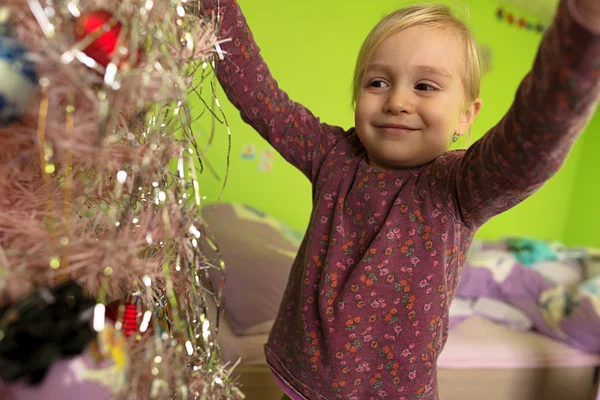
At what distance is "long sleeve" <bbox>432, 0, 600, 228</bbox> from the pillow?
2.28 feet

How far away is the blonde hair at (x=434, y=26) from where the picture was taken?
65 centimetres

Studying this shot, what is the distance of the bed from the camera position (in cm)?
113

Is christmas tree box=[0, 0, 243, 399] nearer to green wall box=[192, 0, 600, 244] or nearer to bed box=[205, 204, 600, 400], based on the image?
bed box=[205, 204, 600, 400]

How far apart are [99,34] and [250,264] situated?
103 centimetres

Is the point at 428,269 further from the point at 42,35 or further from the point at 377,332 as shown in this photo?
the point at 42,35

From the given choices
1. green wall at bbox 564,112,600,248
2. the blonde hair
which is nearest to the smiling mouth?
the blonde hair

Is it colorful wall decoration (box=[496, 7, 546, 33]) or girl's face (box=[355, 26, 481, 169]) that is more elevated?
colorful wall decoration (box=[496, 7, 546, 33])

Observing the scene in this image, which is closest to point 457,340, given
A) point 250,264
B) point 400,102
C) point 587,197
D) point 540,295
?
point 540,295

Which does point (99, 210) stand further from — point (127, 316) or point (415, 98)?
point (415, 98)

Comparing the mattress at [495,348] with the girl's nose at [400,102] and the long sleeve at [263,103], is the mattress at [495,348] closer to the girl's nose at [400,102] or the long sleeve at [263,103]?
the long sleeve at [263,103]

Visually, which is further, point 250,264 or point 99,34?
point 250,264

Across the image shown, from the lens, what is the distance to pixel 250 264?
1.29 meters

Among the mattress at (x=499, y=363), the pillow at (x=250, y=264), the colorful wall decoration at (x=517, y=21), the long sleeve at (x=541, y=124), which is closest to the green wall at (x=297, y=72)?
the colorful wall decoration at (x=517, y=21)

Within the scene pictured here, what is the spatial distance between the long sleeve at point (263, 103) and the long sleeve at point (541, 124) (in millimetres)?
240
